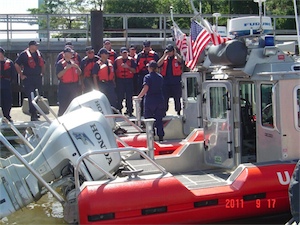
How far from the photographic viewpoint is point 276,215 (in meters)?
5.72

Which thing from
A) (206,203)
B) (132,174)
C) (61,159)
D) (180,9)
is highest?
(180,9)

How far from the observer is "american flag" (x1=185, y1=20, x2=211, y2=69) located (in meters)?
6.86

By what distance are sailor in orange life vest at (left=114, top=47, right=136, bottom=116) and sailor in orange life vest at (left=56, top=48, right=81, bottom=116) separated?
1039mm

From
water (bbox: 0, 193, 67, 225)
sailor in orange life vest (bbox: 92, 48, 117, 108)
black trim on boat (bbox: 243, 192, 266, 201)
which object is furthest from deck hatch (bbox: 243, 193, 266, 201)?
sailor in orange life vest (bbox: 92, 48, 117, 108)

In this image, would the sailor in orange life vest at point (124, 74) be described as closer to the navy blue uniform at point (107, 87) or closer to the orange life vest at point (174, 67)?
the navy blue uniform at point (107, 87)

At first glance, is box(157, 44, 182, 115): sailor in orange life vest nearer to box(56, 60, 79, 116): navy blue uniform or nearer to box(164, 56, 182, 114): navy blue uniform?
box(164, 56, 182, 114): navy blue uniform

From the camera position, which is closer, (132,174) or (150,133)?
(132,174)

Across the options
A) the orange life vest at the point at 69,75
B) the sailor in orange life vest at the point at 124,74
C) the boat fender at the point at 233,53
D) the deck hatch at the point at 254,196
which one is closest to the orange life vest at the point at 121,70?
the sailor in orange life vest at the point at 124,74

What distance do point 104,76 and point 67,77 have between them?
2.60 feet

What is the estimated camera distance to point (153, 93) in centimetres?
823

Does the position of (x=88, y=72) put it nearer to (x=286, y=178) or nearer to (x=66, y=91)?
(x=66, y=91)

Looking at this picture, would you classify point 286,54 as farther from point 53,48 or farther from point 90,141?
point 53,48

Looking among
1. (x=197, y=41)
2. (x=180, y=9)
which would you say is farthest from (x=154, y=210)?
(x=180, y=9)

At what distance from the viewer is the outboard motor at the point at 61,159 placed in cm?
531
